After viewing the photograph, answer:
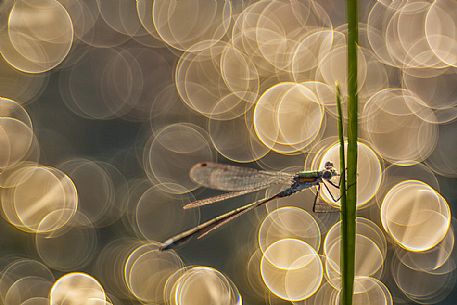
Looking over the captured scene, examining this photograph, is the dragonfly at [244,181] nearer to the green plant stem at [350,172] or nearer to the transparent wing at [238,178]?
the transparent wing at [238,178]

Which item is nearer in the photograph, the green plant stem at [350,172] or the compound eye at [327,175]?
the green plant stem at [350,172]

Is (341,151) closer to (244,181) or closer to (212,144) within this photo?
(244,181)

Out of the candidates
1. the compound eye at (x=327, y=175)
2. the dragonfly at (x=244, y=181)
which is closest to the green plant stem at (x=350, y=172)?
the dragonfly at (x=244, y=181)

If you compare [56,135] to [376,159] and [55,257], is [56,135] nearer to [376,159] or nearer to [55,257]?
[55,257]

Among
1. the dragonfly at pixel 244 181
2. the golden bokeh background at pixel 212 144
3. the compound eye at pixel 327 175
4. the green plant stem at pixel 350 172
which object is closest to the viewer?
the green plant stem at pixel 350 172

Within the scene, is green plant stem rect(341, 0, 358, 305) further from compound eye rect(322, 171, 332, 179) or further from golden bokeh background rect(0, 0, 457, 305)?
golden bokeh background rect(0, 0, 457, 305)

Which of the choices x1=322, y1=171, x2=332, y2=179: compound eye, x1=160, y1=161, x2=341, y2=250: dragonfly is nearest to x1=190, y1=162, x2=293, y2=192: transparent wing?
x1=160, y1=161, x2=341, y2=250: dragonfly

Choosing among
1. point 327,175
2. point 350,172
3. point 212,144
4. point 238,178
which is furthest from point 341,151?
point 212,144
